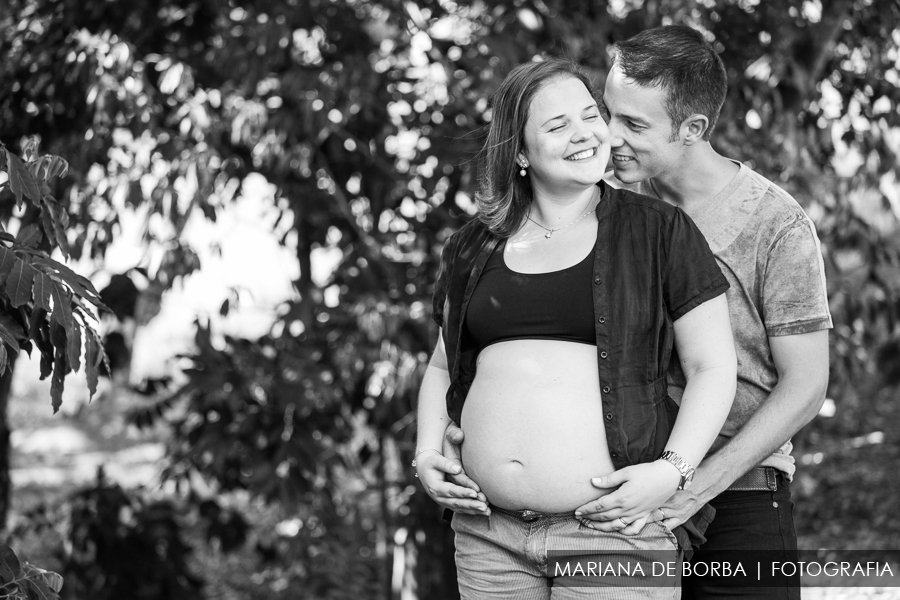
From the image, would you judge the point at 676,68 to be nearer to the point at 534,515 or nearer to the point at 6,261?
the point at 534,515

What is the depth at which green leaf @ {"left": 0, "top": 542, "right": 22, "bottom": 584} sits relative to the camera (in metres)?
1.83

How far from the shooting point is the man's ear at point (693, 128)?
6.75ft

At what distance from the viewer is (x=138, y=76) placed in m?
3.20

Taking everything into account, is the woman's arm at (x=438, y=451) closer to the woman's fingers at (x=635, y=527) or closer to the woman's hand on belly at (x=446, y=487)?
the woman's hand on belly at (x=446, y=487)

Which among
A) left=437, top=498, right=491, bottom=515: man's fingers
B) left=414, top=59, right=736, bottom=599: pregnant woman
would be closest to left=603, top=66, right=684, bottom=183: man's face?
left=414, top=59, right=736, bottom=599: pregnant woman

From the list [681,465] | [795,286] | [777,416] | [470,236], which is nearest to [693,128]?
A: [795,286]

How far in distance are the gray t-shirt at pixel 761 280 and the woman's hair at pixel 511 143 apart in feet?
1.27

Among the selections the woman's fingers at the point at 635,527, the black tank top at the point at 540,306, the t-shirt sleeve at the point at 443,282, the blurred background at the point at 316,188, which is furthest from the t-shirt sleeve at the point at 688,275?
the blurred background at the point at 316,188

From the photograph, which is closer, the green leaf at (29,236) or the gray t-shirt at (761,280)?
the gray t-shirt at (761,280)

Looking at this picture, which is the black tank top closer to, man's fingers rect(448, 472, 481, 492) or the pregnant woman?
the pregnant woman

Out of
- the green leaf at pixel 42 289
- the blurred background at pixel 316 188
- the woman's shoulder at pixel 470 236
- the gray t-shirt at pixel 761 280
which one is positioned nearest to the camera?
the green leaf at pixel 42 289

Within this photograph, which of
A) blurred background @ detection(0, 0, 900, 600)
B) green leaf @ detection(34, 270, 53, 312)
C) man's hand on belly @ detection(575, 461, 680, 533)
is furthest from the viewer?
blurred background @ detection(0, 0, 900, 600)

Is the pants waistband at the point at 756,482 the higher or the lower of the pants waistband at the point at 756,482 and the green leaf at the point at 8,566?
the higher

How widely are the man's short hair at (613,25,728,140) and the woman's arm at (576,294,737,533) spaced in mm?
464
